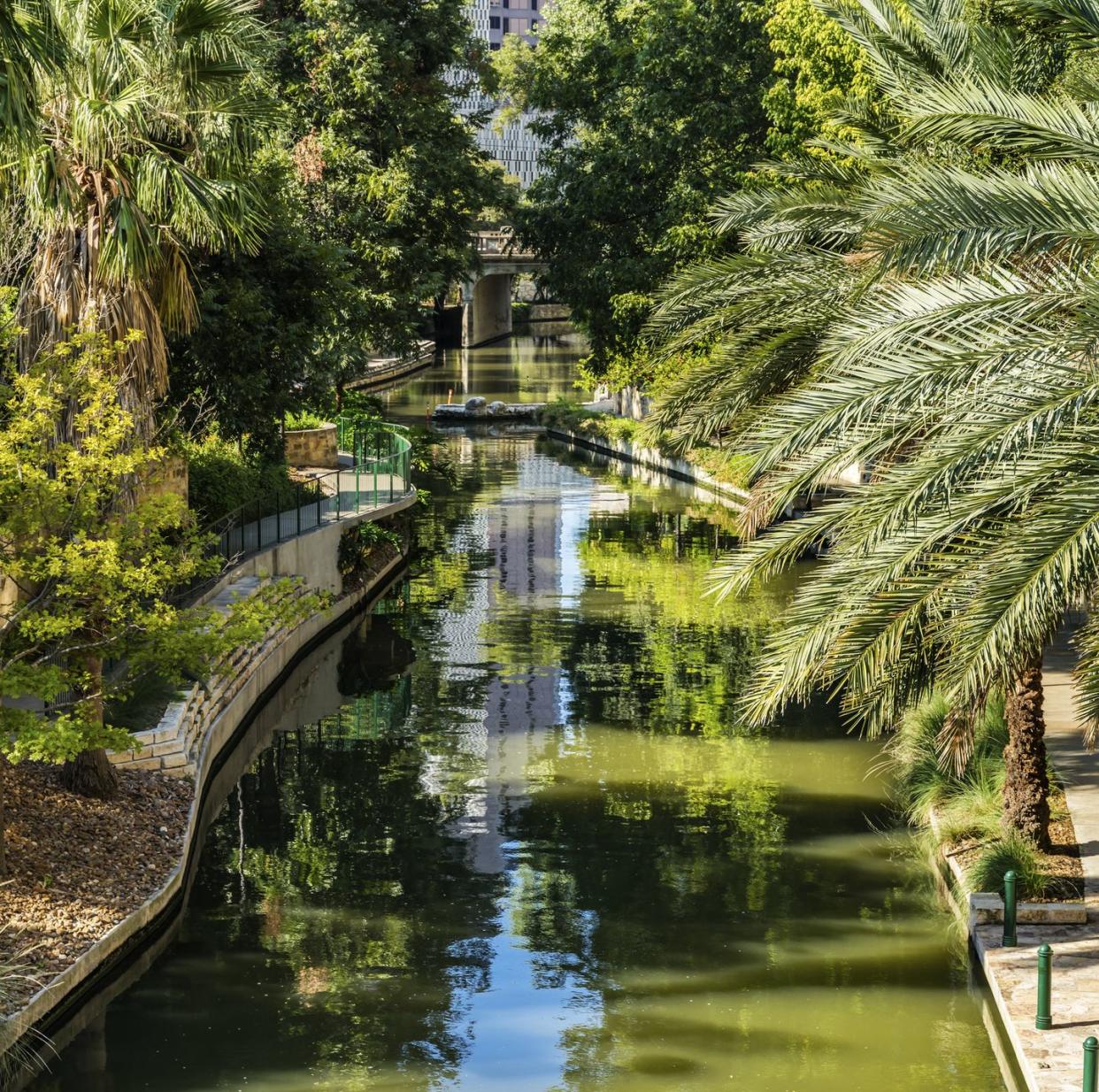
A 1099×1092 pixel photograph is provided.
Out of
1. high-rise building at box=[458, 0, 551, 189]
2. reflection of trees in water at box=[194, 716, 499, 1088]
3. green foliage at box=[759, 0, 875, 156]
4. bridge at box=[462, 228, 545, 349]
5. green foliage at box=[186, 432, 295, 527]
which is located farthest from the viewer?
high-rise building at box=[458, 0, 551, 189]

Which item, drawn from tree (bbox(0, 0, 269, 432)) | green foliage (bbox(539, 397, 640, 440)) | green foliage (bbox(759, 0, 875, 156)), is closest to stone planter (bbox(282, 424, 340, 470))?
green foliage (bbox(759, 0, 875, 156))

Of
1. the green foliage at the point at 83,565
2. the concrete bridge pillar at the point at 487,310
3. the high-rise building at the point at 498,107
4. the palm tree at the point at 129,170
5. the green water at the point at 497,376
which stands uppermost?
the high-rise building at the point at 498,107

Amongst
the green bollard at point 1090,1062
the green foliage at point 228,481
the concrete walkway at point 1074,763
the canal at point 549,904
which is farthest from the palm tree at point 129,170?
the green bollard at point 1090,1062

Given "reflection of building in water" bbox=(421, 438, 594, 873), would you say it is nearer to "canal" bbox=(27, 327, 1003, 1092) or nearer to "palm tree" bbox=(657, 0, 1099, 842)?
"canal" bbox=(27, 327, 1003, 1092)

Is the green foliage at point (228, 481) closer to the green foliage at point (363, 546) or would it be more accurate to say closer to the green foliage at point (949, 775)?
the green foliage at point (363, 546)

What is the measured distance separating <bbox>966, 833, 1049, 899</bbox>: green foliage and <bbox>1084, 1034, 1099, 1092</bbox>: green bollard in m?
4.28

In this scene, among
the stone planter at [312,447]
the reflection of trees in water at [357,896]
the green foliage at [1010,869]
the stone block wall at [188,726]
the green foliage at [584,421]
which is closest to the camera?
the reflection of trees in water at [357,896]

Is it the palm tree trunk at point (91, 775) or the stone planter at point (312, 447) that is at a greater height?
the stone planter at point (312, 447)

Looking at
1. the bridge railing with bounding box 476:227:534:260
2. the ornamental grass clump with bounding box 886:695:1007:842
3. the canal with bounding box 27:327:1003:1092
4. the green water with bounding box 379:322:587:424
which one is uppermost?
the bridge railing with bounding box 476:227:534:260

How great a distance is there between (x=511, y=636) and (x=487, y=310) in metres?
86.9

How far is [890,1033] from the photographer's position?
1370 cm

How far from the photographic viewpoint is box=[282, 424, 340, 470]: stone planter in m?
37.2

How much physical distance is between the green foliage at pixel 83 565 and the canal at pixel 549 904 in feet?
8.40

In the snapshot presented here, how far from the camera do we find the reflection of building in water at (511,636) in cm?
2048
